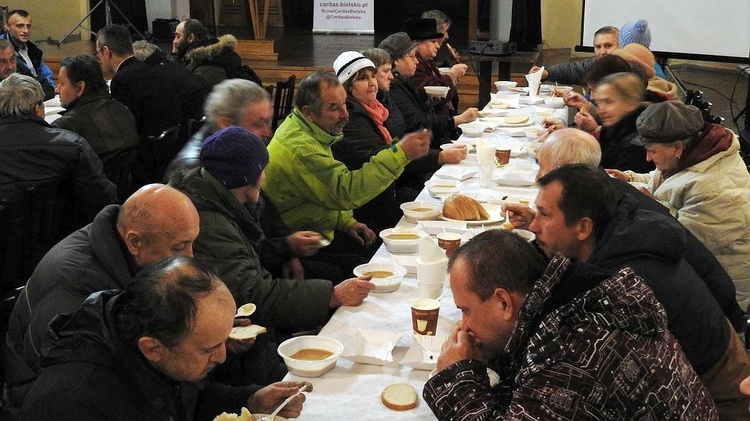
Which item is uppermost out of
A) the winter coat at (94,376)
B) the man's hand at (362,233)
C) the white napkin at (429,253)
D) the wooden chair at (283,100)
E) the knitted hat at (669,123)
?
the knitted hat at (669,123)

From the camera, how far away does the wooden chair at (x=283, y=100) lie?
24.5 feet

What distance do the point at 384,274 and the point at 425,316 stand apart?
0.61 metres

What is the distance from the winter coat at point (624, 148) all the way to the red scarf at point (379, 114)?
4.21 ft

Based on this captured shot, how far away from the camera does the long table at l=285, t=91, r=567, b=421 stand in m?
2.23

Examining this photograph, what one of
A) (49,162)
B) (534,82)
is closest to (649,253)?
(49,162)

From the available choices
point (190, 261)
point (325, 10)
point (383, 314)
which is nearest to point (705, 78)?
point (325, 10)

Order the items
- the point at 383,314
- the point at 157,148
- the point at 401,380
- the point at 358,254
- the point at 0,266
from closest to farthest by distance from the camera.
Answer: the point at 401,380
the point at 383,314
the point at 0,266
the point at 358,254
the point at 157,148

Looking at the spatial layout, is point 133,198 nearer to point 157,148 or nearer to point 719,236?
point 719,236

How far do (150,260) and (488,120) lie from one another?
4271 mm

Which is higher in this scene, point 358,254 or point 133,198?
point 133,198

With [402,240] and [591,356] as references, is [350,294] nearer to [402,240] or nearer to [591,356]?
[402,240]

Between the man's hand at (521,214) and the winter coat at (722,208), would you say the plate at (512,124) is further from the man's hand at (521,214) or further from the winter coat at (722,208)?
the man's hand at (521,214)

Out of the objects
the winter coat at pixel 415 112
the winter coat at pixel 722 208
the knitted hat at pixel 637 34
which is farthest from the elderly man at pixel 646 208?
the knitted hat at pixel 637 34

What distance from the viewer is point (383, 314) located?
286 cm
